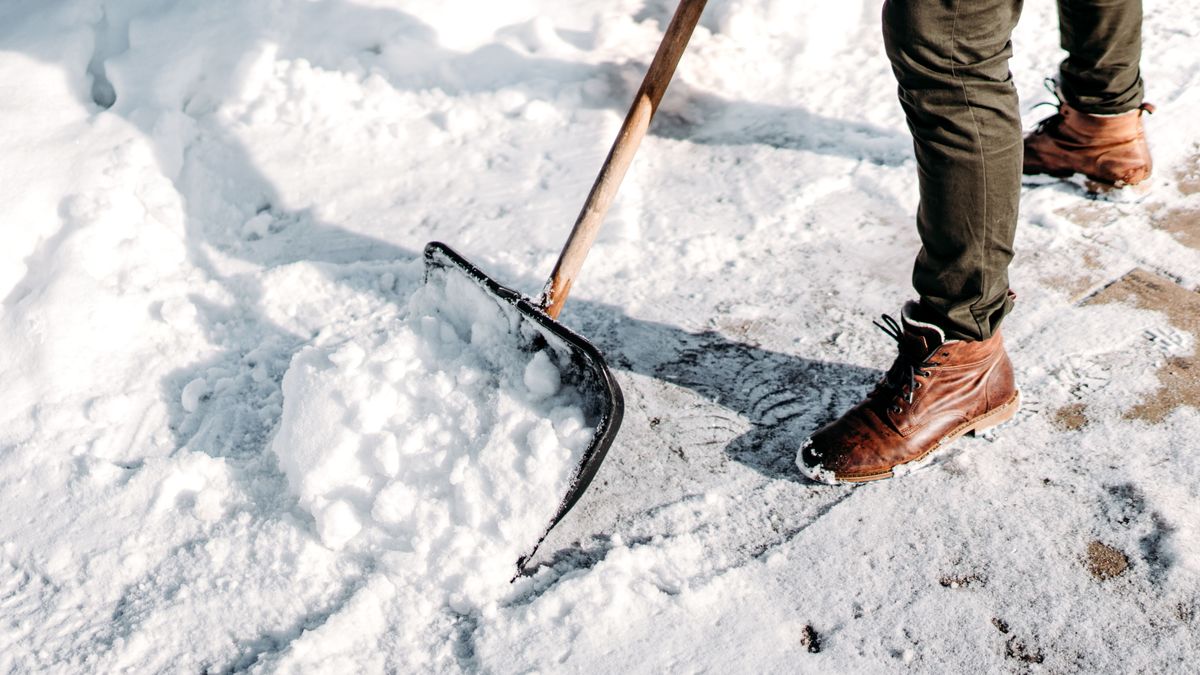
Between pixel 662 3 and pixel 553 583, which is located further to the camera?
pixel 662 3

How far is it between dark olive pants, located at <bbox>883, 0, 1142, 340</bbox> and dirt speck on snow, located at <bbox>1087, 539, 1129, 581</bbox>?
48 cm

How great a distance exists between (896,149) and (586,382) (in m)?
1.63

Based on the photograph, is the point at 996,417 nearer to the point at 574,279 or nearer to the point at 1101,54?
the point at 574,279

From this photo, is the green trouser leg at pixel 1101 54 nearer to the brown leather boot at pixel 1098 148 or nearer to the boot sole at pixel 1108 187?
the brown leather boot at pixel 1098 148

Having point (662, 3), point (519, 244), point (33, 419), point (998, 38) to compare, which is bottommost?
point (33, 419)

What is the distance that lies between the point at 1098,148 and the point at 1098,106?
0.12m

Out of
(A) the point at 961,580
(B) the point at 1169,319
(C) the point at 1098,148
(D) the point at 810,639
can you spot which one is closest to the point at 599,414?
(D) the point at 810,639

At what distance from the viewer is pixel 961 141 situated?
187cm

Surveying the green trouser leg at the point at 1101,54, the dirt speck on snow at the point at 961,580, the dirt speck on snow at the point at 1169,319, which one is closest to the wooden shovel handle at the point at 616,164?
the dirt speck on snow at the point at 961,580

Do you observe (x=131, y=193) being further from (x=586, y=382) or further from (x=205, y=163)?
(x=586, y=382)

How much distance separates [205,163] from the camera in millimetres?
3174

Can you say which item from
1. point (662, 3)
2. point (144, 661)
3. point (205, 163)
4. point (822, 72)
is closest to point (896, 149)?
point (822, 72)

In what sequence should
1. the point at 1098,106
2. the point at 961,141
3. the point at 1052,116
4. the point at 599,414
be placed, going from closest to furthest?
1. the point at 961,141
2. the point at 599,414
3. the point at 1098,106
4. the point at 1052,116

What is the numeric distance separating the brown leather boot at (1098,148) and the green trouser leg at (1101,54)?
0.03 m
